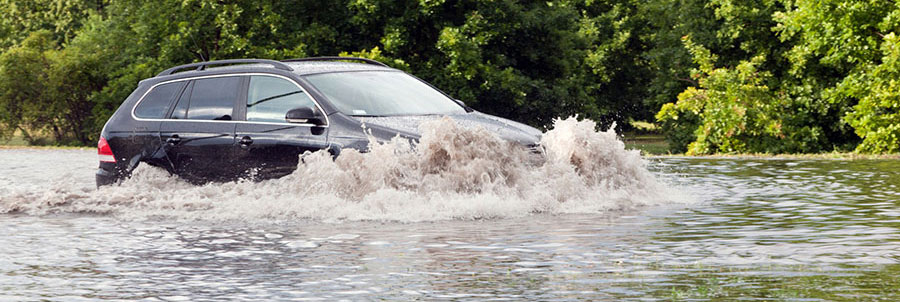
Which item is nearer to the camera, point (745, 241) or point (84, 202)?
point (745, 241)

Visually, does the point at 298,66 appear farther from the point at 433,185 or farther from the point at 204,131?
the point at 433,185

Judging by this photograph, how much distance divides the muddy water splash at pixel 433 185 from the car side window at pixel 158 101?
1.00 m

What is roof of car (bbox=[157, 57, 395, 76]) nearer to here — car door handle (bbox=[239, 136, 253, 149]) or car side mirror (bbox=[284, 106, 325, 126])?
car side mirror (bbox=[284, 106, 325, 126])

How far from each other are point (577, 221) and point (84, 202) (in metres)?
5.24

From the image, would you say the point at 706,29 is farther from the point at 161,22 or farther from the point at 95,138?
the point at 95,138

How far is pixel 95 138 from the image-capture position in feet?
143

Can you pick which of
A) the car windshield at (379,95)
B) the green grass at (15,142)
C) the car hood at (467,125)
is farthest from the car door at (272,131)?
the green grass at (15,142)

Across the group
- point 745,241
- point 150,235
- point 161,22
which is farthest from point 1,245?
point 161,22

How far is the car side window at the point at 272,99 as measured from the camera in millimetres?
13492

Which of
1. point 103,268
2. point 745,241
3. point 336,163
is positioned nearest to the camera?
point 103,268

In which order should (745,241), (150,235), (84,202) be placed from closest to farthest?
(745,241), (150,235), (84,202)

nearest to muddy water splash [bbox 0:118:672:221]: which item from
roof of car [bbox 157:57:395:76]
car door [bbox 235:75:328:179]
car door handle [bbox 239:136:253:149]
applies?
car door [bbox 235:75:328:179]

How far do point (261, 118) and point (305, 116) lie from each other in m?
0.69

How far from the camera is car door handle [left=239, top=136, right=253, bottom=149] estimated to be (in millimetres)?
13414
